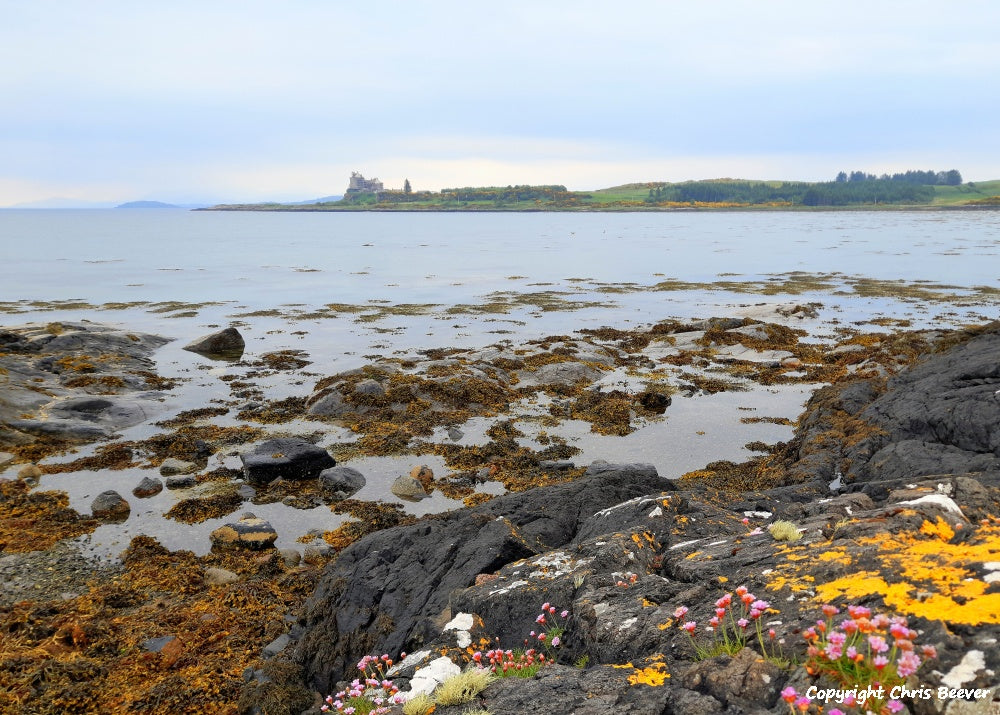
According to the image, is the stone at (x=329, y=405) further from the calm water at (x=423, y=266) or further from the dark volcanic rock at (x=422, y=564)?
the calm water at (x=423, y=266)

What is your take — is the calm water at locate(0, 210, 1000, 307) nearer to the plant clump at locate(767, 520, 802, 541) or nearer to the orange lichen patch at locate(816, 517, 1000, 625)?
the plant clump at locate(767, 520, 802, 541)

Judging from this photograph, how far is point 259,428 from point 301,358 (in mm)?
10658

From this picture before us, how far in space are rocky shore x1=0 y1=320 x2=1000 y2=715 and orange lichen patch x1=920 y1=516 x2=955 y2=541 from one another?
2cm

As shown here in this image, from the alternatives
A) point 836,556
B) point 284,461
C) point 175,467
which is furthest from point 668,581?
point 175,467

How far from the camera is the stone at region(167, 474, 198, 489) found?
1675cm

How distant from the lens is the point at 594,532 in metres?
8.93

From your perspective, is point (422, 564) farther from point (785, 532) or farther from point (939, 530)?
point (939, 530)

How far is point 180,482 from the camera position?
1680 centimetres

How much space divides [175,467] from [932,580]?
59.2ft

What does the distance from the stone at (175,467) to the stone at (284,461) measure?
1.60 m

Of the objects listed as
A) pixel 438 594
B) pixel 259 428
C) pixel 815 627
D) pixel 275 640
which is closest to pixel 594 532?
pixel 438 594

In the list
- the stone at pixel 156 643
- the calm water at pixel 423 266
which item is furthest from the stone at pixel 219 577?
the calm water at pixel 423 266

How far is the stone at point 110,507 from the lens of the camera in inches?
587

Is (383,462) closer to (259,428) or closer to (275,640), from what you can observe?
(259,428)
